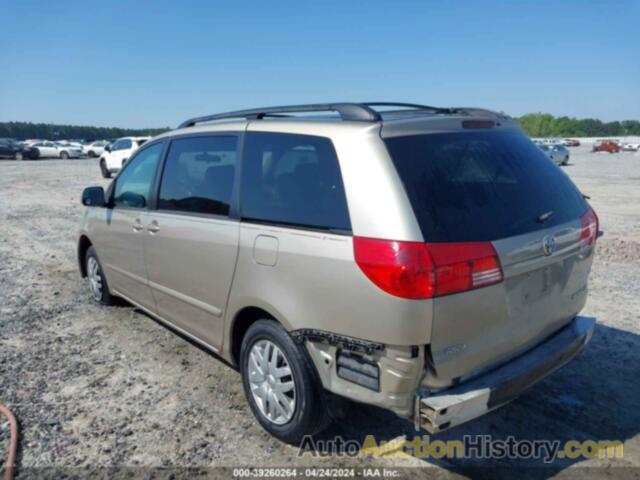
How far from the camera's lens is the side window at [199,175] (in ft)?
10.9

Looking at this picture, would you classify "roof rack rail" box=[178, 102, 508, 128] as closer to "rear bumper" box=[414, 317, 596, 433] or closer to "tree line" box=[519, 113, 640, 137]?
"rear bumper" box=[414, 317, 596, 433]

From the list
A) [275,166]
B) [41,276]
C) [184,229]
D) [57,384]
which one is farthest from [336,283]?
[41,276]

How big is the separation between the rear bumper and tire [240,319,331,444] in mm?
622

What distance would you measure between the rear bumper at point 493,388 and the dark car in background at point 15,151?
1793 inches

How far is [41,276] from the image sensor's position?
668 cm

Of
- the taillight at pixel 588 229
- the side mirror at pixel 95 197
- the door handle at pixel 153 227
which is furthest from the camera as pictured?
the side mirror at pixel 95 197

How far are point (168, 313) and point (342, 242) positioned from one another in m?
2.18

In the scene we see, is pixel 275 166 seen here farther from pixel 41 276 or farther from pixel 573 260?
pixel 41 276

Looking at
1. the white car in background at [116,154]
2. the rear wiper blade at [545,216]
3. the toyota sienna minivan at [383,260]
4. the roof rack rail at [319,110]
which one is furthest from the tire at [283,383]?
the white car in background at [116,154]

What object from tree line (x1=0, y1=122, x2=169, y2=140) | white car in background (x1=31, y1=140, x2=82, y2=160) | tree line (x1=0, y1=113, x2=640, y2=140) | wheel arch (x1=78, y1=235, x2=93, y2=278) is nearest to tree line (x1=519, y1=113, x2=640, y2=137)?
tree line (x1=0, y1=113, x2=640, y2=140)

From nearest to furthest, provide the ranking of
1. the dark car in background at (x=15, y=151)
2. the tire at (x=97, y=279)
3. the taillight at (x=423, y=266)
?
the taillight at (x=423, y=266) < the tire at (x=97, y=279) < the dark car in background at (x=15, y=151)

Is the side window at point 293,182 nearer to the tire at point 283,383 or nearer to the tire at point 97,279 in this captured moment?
the tire at point 283,383

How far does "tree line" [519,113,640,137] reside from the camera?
12692 centimetres

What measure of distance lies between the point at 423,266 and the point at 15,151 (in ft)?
151
